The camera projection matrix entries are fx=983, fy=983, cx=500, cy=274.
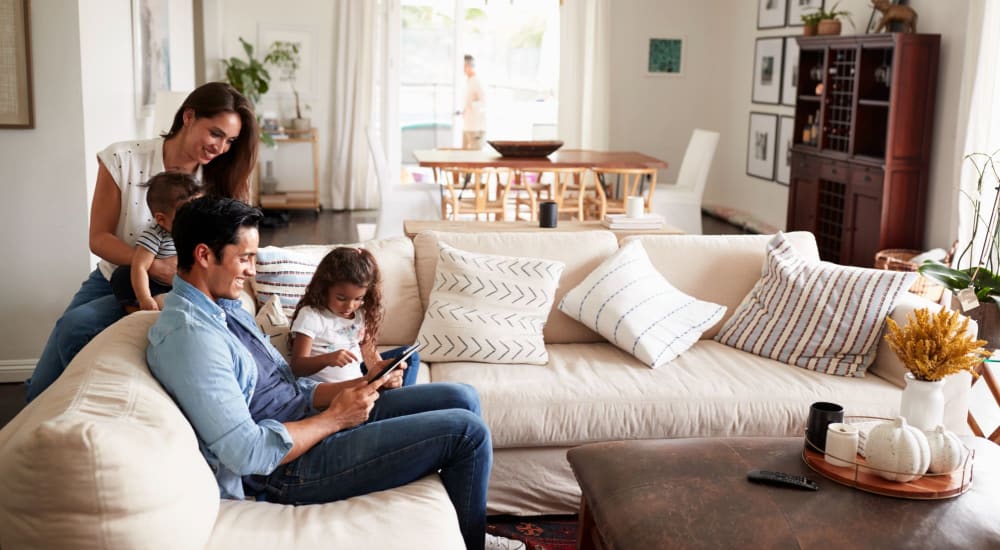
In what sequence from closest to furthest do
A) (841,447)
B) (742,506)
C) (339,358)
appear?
(742,506), (841,447), (339,358)

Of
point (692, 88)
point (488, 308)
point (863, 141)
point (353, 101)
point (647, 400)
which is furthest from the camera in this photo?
point (692, 88)

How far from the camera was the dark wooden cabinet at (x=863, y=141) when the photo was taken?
19.5 feet

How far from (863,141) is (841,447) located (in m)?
4.49

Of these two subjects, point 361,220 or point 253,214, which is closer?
point 253,214

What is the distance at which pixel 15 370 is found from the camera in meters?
4.41

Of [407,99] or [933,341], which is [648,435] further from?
[407,99]

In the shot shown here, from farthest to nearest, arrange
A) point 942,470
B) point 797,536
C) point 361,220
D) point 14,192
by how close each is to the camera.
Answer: point 361,220 → point 14,192 → point 942,470 → point 797,536

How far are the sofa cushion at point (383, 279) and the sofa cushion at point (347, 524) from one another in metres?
1.19

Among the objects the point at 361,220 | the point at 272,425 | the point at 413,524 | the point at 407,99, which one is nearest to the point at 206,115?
the point at 272,425

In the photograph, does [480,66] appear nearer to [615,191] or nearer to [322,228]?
[615,191]

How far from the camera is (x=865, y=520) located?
221 cm

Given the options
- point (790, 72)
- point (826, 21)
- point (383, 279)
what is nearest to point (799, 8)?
point (790, 72)

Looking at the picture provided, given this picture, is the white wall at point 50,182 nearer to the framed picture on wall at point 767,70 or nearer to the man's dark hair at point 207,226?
the man's dark hair at point 207,226

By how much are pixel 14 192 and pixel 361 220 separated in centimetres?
480
